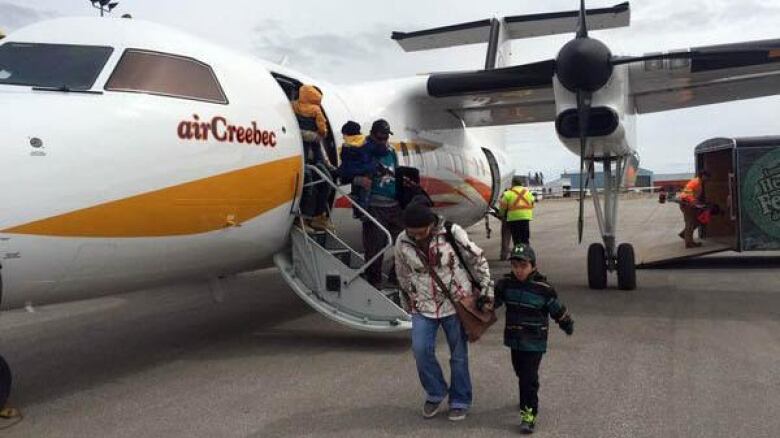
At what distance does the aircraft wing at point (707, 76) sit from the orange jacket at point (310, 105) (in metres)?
4.31

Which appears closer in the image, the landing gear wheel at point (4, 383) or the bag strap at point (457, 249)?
the bag strap at point (457, 249)

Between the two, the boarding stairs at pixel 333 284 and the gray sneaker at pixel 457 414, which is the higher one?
the boarding stairs at pixel 333 284

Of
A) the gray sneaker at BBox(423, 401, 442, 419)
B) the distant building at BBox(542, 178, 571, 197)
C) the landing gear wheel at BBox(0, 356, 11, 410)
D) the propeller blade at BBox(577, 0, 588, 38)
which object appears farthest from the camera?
the distant building at BBox(542, 178, 571, 197)

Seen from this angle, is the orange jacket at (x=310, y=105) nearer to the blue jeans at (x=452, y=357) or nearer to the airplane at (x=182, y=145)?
the airplane at (x=182, y=145)

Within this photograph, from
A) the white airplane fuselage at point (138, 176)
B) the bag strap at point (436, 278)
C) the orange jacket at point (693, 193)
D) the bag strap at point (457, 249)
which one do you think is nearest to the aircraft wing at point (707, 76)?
the orange jacket at point (693, 193)

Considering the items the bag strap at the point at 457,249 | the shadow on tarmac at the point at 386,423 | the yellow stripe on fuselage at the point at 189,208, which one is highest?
the yellow stripe on fuselage at the point at 189,208

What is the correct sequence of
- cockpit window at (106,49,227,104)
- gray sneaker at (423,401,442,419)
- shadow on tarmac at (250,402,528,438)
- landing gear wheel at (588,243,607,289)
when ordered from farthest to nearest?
landing gear wheel at (588,243,607,289) < cockpit window at (106,49,227,104) < gray sneaker at (423,401,442,419) < shadow on tarmac at (250,402,528,438)

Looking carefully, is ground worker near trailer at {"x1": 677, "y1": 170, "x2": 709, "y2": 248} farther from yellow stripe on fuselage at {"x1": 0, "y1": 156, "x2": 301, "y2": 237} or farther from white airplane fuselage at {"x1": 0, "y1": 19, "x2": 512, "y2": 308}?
yellow stripe on fuselage at {"x1": 0, "y1": 156, "x2": 301, "y2": 237}

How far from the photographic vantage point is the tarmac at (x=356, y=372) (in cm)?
440

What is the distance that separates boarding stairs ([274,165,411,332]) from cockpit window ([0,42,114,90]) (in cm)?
223

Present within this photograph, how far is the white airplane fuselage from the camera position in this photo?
427cm

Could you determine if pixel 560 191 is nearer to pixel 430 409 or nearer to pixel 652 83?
pixel 652 83

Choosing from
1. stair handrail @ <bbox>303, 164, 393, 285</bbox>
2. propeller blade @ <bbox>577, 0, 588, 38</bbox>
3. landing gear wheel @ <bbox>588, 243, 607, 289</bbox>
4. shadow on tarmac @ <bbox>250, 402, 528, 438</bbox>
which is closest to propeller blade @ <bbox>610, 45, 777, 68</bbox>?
propeller blade @ <bbox>577, 0, 588, 38</bbox>

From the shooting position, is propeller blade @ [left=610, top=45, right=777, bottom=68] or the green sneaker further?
propeller blade @ [left=610, top=45, right=777, bottom=68]
